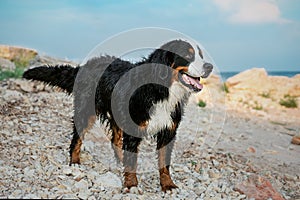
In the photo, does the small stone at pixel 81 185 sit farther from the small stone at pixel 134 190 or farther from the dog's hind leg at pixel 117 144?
the dog's hind leg at pixel 117 144

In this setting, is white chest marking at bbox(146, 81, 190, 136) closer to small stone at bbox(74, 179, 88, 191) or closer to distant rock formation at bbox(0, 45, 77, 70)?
small stone at bbox(74, 179, 88, 191)

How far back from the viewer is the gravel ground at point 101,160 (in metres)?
3.98

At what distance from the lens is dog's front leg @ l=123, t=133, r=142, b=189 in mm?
4070

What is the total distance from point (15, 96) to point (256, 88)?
34.5 feet

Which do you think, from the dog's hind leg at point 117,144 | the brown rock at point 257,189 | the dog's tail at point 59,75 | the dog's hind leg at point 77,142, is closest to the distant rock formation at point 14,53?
the dog's tail at point 59,75

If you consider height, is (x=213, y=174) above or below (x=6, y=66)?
below

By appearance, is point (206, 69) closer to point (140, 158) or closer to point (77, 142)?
point (77, 142)

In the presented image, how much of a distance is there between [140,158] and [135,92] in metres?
1.64

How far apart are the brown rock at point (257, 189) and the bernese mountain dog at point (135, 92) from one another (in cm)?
88

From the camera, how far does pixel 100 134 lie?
6.00 m

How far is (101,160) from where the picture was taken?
195 inches

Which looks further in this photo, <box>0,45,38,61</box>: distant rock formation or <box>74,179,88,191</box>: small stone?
<box>0,45,38,61</box>: distant rock formation

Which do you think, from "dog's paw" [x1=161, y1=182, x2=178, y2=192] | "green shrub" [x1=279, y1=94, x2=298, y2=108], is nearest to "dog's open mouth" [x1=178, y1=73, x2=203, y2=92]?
"dog's paw" [x1=161, y1=182, x2=178, y2=192]

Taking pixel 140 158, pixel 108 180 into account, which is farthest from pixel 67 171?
pixel 140 158
